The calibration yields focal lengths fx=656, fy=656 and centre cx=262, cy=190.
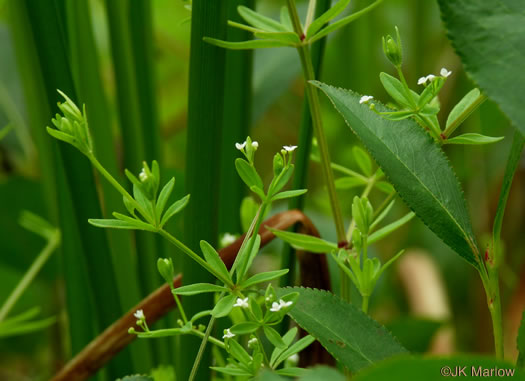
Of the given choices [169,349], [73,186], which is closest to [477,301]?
[169,349]

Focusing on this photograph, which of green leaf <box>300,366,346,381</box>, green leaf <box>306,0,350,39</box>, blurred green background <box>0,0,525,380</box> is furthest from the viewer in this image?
blurred green background <box>0,0,525,380</box>

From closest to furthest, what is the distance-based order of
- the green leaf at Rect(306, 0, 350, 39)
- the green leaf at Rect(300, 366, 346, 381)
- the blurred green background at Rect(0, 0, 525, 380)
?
the green leaf at Rect(300, 366, 346, 381)
the green leaf at Rect(306, 0, 350, 39)
the blurred green background at Rect(0, 0, 525, 380)

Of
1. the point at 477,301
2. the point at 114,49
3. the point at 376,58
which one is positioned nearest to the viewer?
the point at 114,49

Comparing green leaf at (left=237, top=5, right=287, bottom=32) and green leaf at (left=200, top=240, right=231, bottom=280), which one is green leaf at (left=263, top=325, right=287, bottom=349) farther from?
green leaf at (left=237, top=5, right=287, bottom=32)

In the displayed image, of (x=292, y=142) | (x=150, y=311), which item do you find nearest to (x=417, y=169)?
(x=150, y=311)

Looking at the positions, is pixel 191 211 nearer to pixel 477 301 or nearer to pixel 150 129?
pixel 150 129

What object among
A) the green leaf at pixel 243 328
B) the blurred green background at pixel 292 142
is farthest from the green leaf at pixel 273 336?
the blurred green background at pixel 292 142

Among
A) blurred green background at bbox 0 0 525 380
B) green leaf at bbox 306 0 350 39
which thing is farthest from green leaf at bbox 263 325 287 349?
blurred green background at bbox 0 0 525 380

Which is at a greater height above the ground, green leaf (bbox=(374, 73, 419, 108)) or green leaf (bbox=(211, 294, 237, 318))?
green leaf (bbox=(374, 73, 419, 108))
